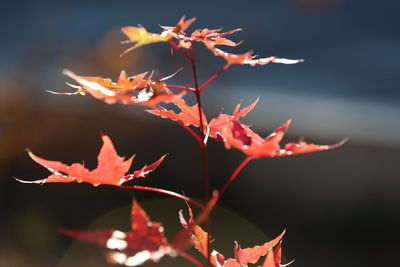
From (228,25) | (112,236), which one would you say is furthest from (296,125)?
(228,25)

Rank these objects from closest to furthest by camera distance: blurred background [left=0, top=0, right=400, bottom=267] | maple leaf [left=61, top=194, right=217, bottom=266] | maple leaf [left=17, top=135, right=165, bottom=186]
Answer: maple leaf [left=61, top=194, right=217, bottom=266] → maple leaf [left=17, top=135, right=165, bottom=186] → blurred background [left=0, top=0, right=400, bottom=267]

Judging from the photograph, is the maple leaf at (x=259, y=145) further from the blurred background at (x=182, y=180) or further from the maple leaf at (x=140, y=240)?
the blurred background at (x=182, y=180)

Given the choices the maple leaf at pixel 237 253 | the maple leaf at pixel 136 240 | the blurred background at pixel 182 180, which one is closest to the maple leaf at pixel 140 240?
the maple leaf at pixel 136 240

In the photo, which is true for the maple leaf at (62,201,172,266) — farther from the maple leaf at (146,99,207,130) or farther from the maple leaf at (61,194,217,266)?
the maple leaf at (146,99,207,130)

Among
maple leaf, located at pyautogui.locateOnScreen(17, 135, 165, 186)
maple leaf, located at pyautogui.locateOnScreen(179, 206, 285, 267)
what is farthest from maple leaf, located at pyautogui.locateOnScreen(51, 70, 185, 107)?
maple leaf, located at pyautogui.locateOnScreen(179, 206, 285, 267)

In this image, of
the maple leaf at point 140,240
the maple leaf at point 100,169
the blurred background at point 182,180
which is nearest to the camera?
the maple leaf at point 140,240

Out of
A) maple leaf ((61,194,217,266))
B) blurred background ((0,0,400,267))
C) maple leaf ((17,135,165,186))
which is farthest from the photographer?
blurred background ((0,0,400,267))

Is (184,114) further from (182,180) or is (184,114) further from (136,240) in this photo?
(182,180)

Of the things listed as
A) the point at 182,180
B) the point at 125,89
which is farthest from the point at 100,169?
the point at 182,180

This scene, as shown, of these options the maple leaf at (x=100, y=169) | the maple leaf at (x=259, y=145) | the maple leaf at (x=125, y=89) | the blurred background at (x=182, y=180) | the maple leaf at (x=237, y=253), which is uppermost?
the maple leaf at (x=125, y=89)

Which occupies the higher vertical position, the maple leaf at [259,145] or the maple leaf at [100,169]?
the maple leaf at [259,145]
